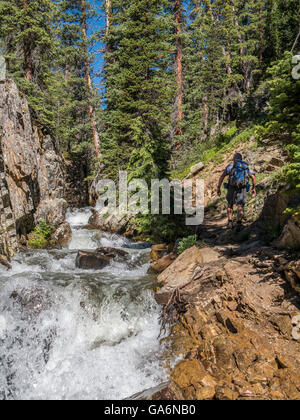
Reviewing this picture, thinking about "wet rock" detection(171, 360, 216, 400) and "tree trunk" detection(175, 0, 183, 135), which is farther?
"tree trunk" detection(175, 0, 183, 135)

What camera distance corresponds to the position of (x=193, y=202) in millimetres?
15250

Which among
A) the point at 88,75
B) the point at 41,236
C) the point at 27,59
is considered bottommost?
the point at 41,236

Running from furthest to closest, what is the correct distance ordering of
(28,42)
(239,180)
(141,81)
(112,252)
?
1. (141,81)
2. (28,42)
3. (112,252)
4. (239,180)

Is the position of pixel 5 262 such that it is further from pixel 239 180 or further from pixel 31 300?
pixel 239 180

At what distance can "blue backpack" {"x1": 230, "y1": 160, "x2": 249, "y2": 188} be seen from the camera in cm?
791

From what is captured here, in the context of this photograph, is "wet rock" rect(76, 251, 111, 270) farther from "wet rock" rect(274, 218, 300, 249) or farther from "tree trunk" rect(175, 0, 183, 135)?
"tree trunk" rect(175, 0, 183, 135)

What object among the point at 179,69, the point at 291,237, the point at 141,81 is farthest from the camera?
the point at 179,69

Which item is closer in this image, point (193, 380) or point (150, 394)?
point (150, 394)

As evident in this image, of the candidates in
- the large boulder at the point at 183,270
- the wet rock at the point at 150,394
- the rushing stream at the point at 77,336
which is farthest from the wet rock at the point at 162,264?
the wet rock at the point at 150,394

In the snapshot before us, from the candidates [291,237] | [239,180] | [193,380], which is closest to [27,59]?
[239,180]

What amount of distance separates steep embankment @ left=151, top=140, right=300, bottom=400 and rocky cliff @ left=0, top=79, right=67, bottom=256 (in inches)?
278

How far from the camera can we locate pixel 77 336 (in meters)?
6.48

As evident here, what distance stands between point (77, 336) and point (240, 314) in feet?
13.2

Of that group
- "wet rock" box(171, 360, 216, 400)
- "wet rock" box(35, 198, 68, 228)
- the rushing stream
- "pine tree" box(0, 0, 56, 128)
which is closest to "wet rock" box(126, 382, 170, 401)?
"wet rock" box(171, 360, 216, 400)
